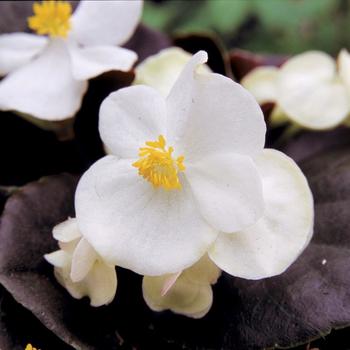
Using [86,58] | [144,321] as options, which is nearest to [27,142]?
[86,58]

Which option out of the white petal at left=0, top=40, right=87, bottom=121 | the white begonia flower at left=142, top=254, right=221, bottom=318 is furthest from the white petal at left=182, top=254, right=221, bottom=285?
the white petal at left=0, top=40, right=87, bottom=121

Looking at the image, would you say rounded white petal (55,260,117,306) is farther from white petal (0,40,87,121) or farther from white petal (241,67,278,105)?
white petal (241,67,278,105)

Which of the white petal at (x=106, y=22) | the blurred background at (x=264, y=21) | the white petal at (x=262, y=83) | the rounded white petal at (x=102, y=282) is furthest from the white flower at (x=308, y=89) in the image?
the blurred background at (x=264, y=21)

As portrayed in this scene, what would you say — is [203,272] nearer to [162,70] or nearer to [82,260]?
[82,260]

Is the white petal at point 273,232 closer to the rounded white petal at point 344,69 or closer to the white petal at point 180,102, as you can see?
the white petal at point 180,102

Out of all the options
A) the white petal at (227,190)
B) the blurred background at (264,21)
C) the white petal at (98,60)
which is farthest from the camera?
the blurred background at (264,21)
